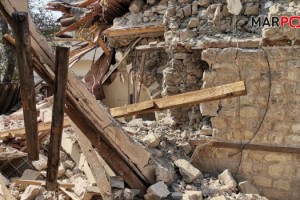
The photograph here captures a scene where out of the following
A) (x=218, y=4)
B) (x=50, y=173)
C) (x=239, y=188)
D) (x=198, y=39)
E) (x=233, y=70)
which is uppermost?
(x=218, y=4)

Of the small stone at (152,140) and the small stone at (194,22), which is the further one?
the small stone at (194,22)

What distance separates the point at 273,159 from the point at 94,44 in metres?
5.71

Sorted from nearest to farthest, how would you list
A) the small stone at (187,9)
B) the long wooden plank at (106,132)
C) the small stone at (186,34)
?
1. the long wooden plank at (106,132)
2. the small stone at (186,34)
3. the small stone at (187,9)

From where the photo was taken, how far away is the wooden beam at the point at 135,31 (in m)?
6.77

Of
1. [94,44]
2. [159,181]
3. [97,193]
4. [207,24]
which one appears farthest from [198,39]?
[94,44]

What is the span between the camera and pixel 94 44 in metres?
8.89

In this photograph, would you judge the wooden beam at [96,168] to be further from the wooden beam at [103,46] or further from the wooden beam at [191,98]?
the wooden beam at [103,46]

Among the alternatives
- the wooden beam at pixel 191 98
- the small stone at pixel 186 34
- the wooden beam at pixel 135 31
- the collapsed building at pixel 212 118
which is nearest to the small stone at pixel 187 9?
the collapsed building at pixel 212 118

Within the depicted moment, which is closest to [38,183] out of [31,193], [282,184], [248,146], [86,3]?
[31,193]

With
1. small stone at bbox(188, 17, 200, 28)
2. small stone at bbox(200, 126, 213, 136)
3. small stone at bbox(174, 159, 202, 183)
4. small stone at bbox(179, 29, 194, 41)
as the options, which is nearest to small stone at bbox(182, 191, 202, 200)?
small stone at bbox(174, 159, 202, 183)

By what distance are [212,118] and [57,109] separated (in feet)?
8.32

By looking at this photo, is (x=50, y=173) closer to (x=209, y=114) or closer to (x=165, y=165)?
(x=165, y=165)

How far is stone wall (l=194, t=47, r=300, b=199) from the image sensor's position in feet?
15.0

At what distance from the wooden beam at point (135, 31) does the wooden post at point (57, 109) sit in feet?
13.1
